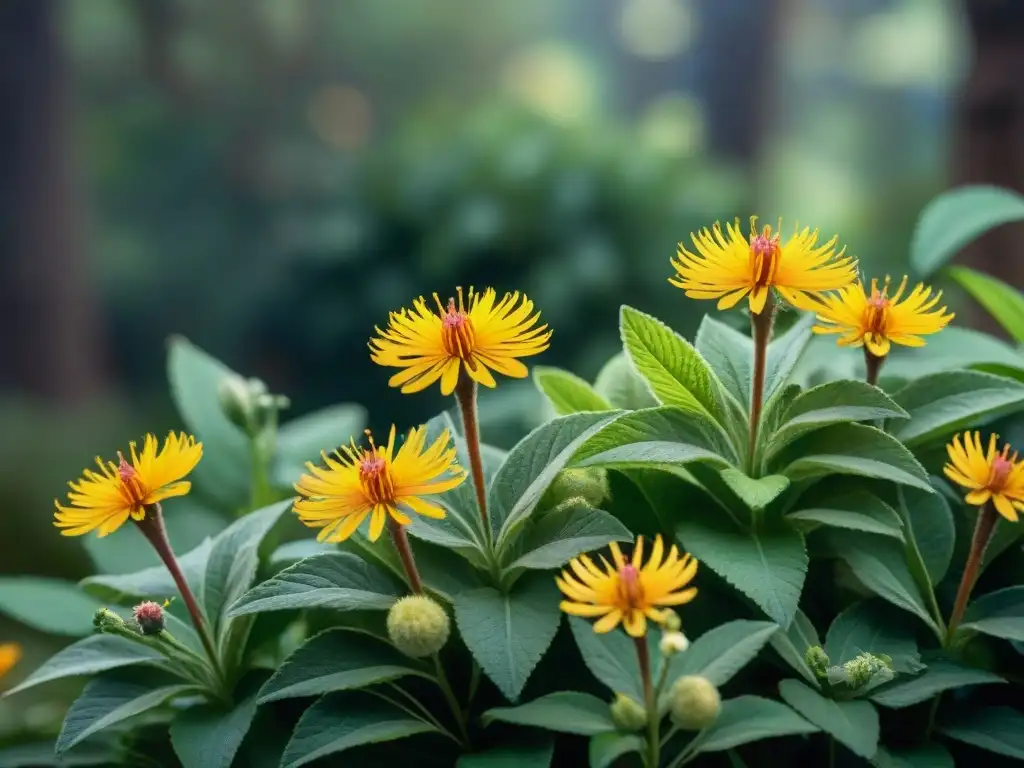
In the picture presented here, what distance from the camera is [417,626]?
349 mm

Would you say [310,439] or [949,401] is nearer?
[949,401]

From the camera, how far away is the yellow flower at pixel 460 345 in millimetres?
372

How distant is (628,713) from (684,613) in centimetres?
9

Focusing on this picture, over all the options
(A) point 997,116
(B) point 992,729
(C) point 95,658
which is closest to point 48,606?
(C) point 95,658

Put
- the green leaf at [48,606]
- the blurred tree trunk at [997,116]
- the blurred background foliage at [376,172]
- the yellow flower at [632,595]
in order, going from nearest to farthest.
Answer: the yellow flower at [632,595] < the green leaf at [48,606] < the blurred tree trunk at [997,116] < the blurred background foliage at [376,172]

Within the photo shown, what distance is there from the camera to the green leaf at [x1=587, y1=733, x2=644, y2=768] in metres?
0.32

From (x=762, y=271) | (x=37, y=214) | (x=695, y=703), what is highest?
(x=762, y=271)

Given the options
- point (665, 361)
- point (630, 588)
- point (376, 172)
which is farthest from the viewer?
point (376, 172)

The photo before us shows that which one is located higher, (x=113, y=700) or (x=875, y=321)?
(x=875, y=321)

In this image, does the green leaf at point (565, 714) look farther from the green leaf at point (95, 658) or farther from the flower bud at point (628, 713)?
the green leaf at point (95, 658)

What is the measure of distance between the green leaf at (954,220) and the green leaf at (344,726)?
0.37 meters

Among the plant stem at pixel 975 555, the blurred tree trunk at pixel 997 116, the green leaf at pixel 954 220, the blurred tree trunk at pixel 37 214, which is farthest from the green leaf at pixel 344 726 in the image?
the blurred tree trunk at pixel 37 214

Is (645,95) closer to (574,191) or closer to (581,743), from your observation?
(574,191)

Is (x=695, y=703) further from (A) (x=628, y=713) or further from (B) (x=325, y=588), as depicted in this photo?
(B) (x=325, y=588)
